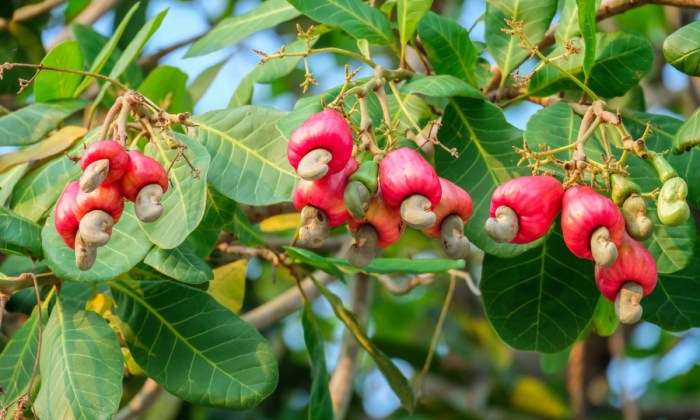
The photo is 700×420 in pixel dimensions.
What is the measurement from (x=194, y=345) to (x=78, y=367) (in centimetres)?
21

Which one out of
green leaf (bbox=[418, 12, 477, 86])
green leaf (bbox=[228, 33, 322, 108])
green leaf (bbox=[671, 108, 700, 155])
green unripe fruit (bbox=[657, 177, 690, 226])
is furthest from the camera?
Result: green leaf (bbox=[228, 33, 322, 108])

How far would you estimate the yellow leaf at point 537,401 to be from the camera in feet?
13.3

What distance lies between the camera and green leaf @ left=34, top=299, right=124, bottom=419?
1634 millimetres

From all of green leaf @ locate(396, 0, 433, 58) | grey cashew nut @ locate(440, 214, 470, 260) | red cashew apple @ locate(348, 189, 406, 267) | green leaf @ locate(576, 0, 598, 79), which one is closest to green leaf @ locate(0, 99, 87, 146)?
green leaf @ locate(396, 0, 433, 58)

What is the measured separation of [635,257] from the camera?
146cm

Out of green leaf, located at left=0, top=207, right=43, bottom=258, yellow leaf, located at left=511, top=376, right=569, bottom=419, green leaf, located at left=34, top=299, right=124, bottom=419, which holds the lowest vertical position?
yellow leaf, located at left=511, top=376, right=569, bottom=419

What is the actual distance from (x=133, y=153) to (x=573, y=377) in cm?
269

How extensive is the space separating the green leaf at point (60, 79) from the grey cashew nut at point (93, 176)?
2.61 feet

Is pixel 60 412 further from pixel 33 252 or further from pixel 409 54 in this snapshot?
pixel 409 54

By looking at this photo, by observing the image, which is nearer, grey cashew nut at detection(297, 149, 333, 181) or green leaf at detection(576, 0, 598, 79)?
grey cashew nut at detection(297, 149, 333, 181)

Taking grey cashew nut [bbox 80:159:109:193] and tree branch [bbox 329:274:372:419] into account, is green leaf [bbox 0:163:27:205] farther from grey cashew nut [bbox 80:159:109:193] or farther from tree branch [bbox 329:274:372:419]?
tree branch [bbox 329:274:372:419]

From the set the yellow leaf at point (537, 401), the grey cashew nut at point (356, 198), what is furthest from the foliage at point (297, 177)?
the yellow leaf at point (537, 401)

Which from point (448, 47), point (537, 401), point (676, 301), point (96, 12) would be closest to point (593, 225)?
point (676, 301)

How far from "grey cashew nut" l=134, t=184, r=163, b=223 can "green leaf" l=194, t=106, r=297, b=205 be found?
218 millimetres
